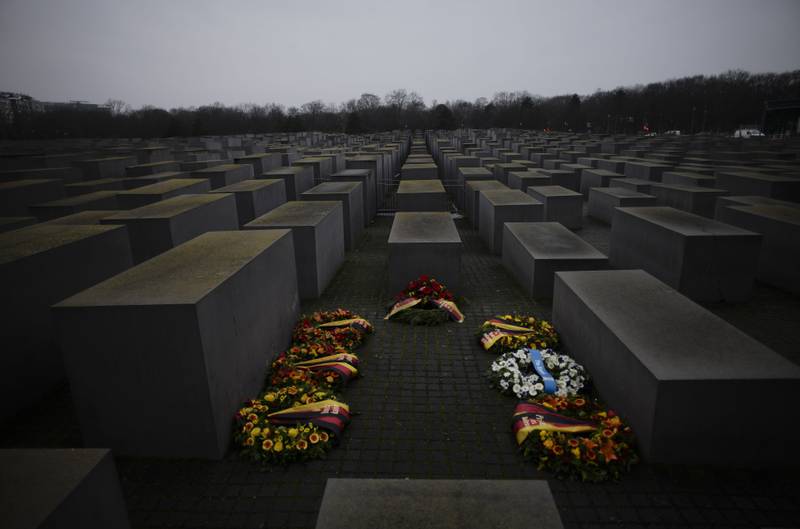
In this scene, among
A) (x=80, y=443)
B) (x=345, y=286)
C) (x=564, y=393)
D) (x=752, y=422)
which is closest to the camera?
(x=752, y=422)

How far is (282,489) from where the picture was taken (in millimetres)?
4734

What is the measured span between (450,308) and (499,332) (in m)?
1.40

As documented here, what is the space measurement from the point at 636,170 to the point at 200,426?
22347 millimetres

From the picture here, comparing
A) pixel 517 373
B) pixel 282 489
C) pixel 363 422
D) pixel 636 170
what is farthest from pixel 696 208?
pixel 282 489

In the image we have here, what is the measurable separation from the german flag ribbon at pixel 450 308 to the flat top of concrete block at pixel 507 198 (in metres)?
5.44

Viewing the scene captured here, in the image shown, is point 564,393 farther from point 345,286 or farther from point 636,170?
point 636,170

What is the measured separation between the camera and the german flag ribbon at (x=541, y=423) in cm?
519

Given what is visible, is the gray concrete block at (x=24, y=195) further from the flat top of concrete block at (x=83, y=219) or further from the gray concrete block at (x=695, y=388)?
the gray concrete block at (x=695, y=388)

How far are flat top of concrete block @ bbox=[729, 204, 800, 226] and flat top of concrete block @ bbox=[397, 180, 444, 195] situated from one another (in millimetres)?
8369

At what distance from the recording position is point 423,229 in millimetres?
11109

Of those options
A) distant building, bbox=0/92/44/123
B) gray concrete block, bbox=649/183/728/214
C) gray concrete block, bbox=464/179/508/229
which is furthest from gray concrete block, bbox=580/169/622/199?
distant building, bbox=0/92/44/123

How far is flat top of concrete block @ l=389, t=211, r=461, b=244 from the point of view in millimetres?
10138

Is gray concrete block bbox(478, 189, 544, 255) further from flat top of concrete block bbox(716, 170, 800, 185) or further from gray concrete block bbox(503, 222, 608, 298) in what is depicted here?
flat top of concrete block bbox(716, 170, 800, 185)

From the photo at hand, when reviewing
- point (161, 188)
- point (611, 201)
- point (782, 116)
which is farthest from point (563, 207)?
point (782, 116)
